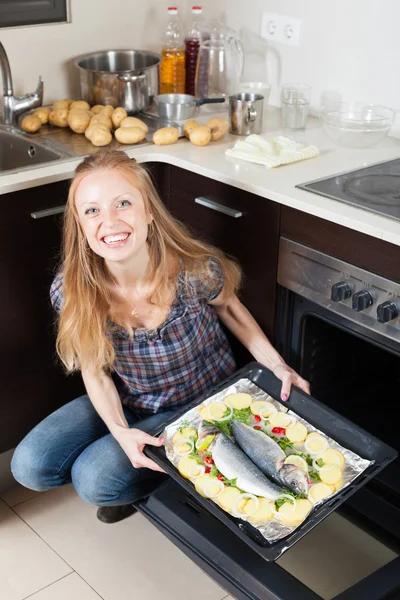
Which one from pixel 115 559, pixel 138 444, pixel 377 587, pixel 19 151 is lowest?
pixel 115 559

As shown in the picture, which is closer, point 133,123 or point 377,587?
point 377,587

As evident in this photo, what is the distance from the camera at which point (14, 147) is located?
7.13 ft

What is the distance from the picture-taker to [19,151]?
Answer: 2160 millimetres

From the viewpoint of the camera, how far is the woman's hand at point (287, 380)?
1.64 m

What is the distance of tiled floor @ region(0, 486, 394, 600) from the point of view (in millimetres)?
1837

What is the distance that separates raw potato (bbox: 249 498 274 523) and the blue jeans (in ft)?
1.09

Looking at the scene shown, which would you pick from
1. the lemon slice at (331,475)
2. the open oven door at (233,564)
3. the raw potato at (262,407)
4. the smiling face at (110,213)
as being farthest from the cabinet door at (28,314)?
the lemon slice at (331,475)

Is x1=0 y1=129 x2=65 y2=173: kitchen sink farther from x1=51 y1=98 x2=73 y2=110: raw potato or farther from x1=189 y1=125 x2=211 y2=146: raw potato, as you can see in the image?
x1=189 y1=125 x2=211 y2=146: raw potato

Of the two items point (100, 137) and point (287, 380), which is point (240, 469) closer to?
point (287, 380)

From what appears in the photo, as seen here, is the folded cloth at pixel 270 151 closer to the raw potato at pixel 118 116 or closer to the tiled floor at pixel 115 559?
the raw potato at pixel 118 116

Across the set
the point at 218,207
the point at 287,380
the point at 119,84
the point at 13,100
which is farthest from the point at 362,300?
the point at 13,100

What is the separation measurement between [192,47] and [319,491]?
1.55 metres

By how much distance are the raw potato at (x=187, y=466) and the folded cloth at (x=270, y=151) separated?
0.76 metres

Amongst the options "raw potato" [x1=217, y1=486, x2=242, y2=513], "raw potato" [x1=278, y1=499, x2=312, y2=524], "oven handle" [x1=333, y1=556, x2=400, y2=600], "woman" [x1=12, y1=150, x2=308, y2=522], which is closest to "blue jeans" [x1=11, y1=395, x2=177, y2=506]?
"woman" [x1=12, y1=150, x2=308, y2=522]
